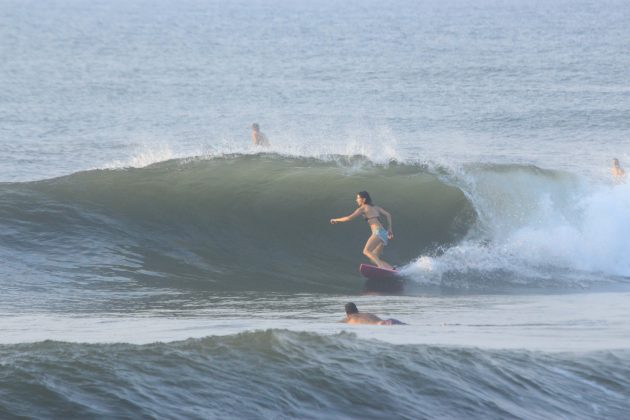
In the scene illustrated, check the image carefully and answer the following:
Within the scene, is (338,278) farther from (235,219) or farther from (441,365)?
(441,365)

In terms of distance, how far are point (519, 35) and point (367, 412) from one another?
168ft

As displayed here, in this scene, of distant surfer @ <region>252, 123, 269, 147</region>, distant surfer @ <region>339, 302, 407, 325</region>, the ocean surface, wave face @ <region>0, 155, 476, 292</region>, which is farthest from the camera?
distant surfer @ <region>252, 123, 269, 147</region>

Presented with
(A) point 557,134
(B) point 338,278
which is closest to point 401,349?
(B) point 338,278

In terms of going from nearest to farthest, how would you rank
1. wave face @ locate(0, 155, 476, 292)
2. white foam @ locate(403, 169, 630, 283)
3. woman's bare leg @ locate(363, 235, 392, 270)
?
woman's bare leg @ locate(363, 235, 392, 270) < wave face @ locate(0, 155, 476, 292) < white foam @ locate(403, 169, 630, 283)

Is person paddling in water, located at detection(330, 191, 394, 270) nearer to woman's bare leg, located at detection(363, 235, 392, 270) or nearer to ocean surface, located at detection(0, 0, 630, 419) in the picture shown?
woman's bare leg, located at detection(363, 235, 392, 270)

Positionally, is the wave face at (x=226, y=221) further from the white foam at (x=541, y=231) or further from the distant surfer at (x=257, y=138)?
the distant surfer at (x=257, y=138)

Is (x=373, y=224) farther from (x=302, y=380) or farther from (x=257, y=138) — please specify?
(x=257, y=138)

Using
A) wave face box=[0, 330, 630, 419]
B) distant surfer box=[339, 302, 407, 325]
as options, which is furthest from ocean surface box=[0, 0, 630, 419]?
distant surfer box=[339, 302, 407, 325]

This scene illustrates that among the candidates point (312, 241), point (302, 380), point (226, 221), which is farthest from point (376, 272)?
point (302, 380)

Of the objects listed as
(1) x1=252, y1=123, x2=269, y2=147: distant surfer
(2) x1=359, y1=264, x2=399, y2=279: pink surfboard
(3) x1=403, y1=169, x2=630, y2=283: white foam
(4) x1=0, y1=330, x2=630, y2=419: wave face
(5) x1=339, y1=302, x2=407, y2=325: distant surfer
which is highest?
(1) x1=252, y1=123, x2=269, y2=147: distant surfer

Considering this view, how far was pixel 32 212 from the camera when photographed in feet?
58.0

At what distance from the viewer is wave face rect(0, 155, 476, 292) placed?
52.7 feet

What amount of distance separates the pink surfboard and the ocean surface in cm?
23

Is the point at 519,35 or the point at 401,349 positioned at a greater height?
the point at 519,35
